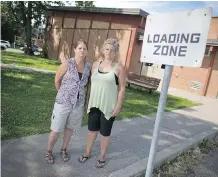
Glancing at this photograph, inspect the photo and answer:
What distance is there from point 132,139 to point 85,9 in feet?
61.0

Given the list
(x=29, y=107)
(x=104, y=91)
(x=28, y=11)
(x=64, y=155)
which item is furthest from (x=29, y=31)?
(x=104, y=91)

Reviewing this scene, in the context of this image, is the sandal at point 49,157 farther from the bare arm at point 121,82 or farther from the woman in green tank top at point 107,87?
the bare arm at point 121,82

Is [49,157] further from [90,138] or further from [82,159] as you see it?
[90,138]

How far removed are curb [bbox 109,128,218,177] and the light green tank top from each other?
822mm

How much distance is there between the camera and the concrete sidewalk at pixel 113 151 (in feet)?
11.9

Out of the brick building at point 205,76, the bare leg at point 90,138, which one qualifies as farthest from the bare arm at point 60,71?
the brick building at point 205,76

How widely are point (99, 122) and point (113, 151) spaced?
0.95 m

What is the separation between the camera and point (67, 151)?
14.3 feet

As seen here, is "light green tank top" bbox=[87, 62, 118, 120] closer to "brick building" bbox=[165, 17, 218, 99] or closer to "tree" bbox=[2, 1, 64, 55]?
"brick building" bbox=[165, 17, 218, 99]

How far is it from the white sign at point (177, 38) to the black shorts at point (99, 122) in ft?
4.77

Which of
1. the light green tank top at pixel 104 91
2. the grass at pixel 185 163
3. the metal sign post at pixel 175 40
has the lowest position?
the grass at pixel 185 163

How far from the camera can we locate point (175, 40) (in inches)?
94.9

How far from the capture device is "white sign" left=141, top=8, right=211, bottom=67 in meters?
2.21

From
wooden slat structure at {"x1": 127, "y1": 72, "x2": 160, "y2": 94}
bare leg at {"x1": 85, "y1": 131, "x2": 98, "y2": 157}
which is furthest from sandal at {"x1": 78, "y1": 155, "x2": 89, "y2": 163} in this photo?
wooden slat structure at {"x1": 127, "y1": 72, "x2": 160, "y2": 94}
